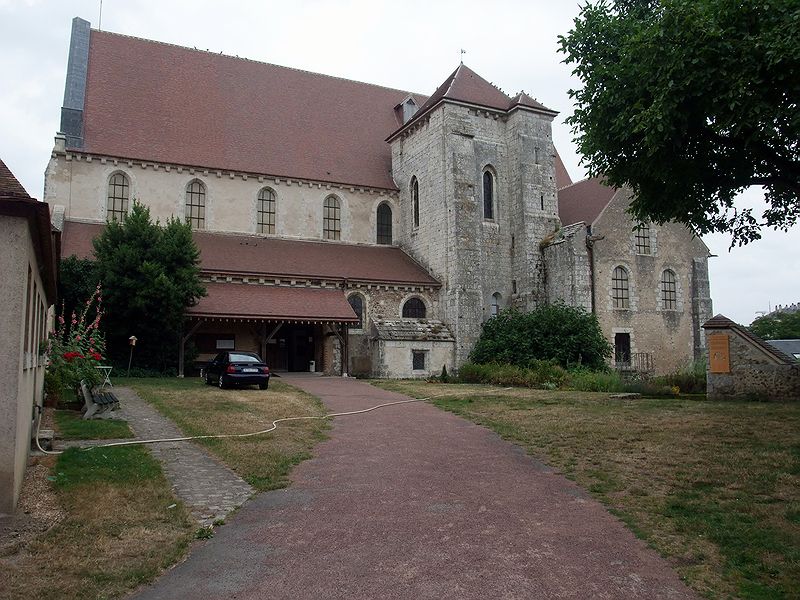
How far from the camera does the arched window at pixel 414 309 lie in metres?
27.2

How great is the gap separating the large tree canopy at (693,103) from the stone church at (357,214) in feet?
46.3

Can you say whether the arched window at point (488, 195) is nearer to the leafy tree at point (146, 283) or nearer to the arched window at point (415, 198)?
the arched window at point (415, 198)

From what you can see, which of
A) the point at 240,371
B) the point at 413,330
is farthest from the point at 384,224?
the point at 240,371

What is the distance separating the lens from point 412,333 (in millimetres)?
25875

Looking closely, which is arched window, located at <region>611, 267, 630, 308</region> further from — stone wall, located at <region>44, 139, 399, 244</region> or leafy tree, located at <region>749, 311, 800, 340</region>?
leafy tree, located at <region>749, 311, 800, 340</region>

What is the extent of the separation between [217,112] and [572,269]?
17365 mm

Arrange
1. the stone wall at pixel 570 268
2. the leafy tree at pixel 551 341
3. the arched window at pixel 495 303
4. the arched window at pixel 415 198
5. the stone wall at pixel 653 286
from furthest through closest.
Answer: the arched window at pixel 415 198 < the arched window at pixel 495 303 < the stone wall at pixel 653 286 < the stone wall at pixel 570 268 < the leafy tree at pixel 551 341

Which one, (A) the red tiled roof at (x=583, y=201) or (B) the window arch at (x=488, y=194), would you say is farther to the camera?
(A) the red tiled roof at (x=583, y=201)

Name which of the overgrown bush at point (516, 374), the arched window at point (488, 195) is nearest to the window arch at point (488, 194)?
the arched window at point (488, 195)

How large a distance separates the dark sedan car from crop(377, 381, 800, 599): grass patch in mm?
5454

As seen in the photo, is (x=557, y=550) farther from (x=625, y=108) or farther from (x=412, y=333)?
(x=412, y=333)

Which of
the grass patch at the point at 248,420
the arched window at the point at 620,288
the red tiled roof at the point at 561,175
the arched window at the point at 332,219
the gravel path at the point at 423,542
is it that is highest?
the red tiled roof at the point at 561,175

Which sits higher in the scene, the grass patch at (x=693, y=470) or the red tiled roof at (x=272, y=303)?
the red tiled roof at (x=272, y=303)

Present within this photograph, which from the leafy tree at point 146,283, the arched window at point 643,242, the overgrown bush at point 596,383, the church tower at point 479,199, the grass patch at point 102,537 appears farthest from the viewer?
the arched window at point 643,242
